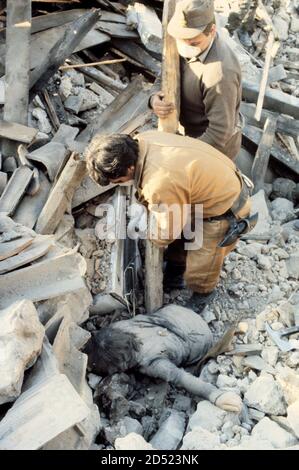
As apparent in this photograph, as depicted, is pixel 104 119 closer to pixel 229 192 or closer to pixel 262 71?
pixel 229 192

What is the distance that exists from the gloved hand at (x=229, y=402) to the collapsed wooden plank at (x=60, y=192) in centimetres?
196

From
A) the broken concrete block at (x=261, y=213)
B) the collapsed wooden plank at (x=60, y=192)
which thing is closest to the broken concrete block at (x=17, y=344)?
the collapsed wooden plank at (x=60, y=192)

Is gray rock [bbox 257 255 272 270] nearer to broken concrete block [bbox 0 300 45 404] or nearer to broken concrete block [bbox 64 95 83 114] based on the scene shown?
broken concrete block [bbox 64 95 83 114]

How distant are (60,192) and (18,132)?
2.68 feet

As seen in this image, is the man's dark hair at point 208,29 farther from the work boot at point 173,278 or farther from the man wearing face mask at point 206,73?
the work boot at point 173,278

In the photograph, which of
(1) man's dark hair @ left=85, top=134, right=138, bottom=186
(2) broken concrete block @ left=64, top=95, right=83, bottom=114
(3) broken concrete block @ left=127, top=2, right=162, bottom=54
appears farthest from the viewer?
(3) broken concrete block @ left=127, top=2, right=162, bottom=54

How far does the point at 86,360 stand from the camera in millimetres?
4625

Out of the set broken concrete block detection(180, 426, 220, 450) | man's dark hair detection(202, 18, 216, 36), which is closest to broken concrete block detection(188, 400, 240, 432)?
broken concrete block detection(180, 426, 220, 450)

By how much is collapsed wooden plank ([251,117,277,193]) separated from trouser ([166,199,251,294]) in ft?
5.87

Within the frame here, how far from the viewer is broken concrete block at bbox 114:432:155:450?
3998mm

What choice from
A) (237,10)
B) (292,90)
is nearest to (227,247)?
(292,90)

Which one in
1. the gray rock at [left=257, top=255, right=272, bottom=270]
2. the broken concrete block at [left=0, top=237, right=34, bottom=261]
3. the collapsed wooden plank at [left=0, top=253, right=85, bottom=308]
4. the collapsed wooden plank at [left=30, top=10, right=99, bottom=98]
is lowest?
the gray rock at [left=257, top=255, right=272, bottom=270]

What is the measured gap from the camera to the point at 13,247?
15.8ft

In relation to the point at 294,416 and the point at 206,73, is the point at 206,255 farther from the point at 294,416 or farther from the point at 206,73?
the point at 294,416
